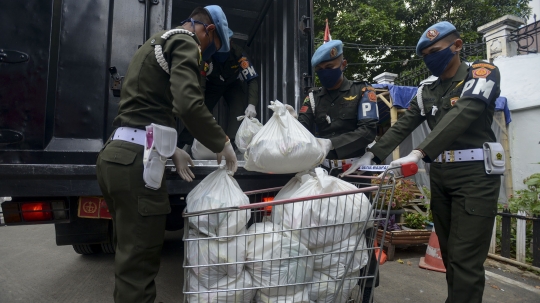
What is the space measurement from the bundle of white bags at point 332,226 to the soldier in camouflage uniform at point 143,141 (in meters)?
0.50

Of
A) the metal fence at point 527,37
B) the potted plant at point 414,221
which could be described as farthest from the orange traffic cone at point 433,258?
the metal fence at point 527,37

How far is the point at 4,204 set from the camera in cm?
216

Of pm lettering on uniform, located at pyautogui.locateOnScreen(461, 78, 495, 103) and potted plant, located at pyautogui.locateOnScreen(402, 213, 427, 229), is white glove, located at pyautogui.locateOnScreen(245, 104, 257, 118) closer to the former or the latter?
pm lettering on uniform, located at pyautogui.locateOnScreen(461, 78, 495, 103)

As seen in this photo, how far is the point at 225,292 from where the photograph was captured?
5.36 ft

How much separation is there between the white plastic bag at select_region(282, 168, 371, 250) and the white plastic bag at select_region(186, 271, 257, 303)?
312 mm

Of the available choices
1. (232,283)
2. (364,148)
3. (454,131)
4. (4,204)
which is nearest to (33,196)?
(4,204)

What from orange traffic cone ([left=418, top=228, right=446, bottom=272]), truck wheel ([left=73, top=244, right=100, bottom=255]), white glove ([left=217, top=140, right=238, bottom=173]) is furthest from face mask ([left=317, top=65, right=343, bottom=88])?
truck wheel ([left=73, top=244, right=100, bottom=255])

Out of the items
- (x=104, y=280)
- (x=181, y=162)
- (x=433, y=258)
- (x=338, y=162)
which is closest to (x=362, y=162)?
(x=338, y=162)

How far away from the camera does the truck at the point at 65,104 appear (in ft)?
6.82

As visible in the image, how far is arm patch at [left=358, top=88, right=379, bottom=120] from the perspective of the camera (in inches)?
106

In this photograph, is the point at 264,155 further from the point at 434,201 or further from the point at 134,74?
the point at 434,201

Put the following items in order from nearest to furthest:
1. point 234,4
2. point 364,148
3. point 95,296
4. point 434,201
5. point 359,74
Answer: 1. point 434,201
2. point 364,148
3. point 95,296
4. point 234,4
5. point 359,74

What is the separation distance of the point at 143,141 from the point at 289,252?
2.88 feet

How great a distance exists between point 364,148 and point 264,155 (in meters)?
1.05
